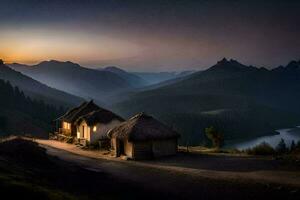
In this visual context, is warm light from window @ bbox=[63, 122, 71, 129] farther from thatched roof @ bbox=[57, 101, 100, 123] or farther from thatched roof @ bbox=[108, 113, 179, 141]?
thatched roof @ bbox=[108, 113, 179, 141]

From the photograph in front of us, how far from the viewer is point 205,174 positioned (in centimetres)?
3516

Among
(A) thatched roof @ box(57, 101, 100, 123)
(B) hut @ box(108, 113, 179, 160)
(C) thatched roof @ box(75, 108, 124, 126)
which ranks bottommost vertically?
(B) hut @ box(108, 113, 179, 160)

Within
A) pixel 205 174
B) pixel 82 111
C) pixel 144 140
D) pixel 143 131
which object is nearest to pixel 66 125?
pixel 82 111

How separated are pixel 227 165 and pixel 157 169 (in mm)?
6303

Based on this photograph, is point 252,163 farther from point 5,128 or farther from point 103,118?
point 5,128

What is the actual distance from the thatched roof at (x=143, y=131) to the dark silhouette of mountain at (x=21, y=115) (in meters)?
63.5

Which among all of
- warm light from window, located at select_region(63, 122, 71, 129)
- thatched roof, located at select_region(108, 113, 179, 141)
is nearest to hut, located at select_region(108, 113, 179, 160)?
thatched roof, located at select_region(108, 113, 179, 141)

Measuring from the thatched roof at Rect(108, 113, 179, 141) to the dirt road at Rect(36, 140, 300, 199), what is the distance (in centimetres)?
267

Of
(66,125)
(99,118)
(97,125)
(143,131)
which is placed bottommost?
(143,131)

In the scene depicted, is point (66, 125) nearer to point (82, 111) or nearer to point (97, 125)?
point (82, 111)

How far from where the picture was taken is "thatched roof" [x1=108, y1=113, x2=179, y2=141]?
4694 cm

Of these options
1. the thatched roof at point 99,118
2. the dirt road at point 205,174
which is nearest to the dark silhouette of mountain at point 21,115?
the thatched roof at point 99,118

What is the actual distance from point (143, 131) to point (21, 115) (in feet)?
305

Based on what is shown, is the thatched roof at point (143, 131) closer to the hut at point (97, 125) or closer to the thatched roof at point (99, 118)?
the hut at point (97, 125)
